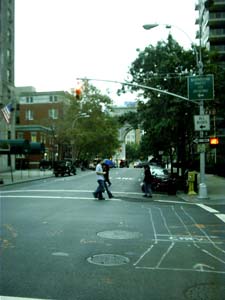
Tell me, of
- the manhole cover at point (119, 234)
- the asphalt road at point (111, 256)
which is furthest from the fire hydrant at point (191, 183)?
the manhole cover at point (119, 234)

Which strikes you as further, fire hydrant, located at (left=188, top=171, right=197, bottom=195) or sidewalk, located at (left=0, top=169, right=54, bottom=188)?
sidewalk, located at (left=0, top=169, right=54, bottom=188)

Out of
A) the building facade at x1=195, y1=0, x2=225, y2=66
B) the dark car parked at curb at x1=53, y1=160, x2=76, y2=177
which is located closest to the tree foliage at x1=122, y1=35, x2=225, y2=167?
the dark car parked at curb at x1=53, y1=160, x2=76, y2=177

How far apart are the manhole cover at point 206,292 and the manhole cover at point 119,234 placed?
3.47 meters

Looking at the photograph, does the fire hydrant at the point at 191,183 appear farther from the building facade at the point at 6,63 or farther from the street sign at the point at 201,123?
the building facade at the point at 6,63

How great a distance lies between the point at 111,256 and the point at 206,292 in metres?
2.31

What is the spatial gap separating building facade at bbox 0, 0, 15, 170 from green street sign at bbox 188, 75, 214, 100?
35.3 m

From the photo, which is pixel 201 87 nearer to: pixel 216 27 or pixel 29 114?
pixel 216 27

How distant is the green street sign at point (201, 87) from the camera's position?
19.7 meters

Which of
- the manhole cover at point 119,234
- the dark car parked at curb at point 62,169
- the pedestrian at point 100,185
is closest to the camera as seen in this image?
the manhole cover at point 119,234

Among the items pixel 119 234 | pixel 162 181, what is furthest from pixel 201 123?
pixel 119 234

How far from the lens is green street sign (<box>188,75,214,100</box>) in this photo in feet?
64.6

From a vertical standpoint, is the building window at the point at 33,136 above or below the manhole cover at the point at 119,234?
above

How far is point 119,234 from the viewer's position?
9375 millimetres

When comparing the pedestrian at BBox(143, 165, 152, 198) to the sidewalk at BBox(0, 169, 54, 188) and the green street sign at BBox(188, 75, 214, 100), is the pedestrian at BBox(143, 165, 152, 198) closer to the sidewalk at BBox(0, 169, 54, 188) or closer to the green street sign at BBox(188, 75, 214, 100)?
the green street sign at BBox(188, 75, 214, 100)
